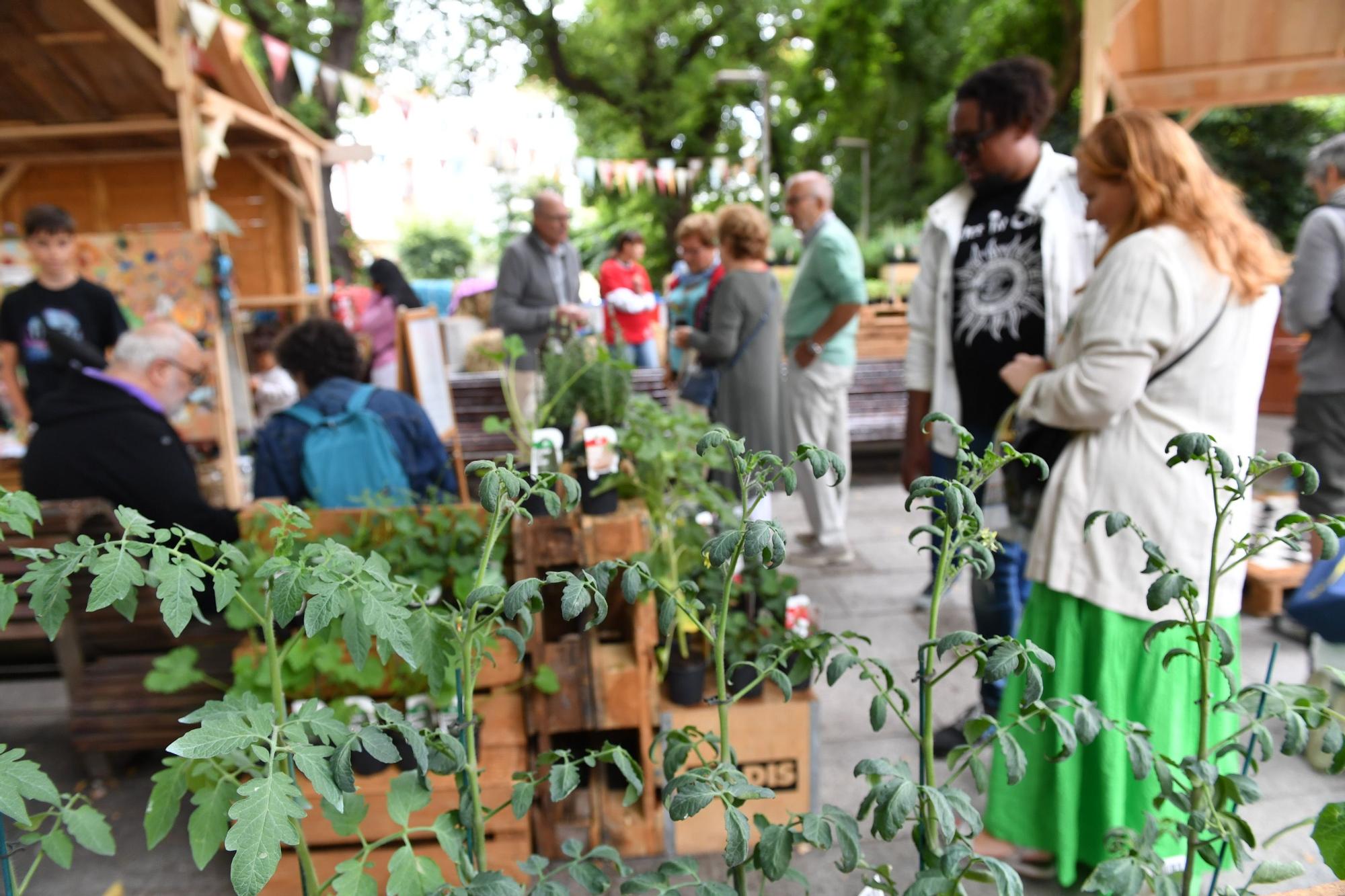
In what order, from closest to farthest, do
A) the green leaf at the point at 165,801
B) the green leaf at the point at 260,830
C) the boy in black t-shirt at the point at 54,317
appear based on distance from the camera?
1. the green leaf at the point at 260,830
2. the green leaf at the point at 165,801
3. the boy in black t-shirt at the point at 54,317

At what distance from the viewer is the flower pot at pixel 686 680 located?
2271mm

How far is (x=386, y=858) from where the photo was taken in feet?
7.01

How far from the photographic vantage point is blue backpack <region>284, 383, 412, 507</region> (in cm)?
272

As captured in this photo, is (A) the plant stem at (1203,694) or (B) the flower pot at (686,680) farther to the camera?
(B) the flower pot at (686,680)

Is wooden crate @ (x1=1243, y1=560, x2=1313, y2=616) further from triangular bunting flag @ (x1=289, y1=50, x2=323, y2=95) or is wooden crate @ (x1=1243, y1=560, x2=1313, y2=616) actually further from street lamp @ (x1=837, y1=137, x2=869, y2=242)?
street lamp @ (x1=837, y1=137, x2=869, y2=242)

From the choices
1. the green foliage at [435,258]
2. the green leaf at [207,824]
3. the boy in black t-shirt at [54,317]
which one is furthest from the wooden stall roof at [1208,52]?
the green foliage at [435,258]

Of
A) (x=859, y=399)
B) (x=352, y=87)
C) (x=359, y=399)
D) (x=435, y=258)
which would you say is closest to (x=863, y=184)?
(x=859, y=399)

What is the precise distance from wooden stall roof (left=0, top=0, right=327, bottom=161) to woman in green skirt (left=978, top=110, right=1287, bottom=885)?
4580mm

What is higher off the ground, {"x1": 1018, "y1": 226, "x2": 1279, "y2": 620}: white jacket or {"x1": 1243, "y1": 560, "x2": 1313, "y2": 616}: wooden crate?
{"x1": 1018, "y1": 226, "x2": 1279, "y2": 620}: white jacket

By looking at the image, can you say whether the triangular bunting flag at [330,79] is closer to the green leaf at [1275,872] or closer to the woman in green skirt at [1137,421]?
the woman in green skirt at [1137,421]

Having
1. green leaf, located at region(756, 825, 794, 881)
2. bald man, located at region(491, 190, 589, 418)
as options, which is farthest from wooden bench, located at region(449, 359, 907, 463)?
green leaf, located at region(756, 825, 794, 881)

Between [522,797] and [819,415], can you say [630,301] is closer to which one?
[819,415]

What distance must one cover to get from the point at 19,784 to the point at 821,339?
3772 mm

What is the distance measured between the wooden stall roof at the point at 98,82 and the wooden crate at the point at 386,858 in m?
4.09
